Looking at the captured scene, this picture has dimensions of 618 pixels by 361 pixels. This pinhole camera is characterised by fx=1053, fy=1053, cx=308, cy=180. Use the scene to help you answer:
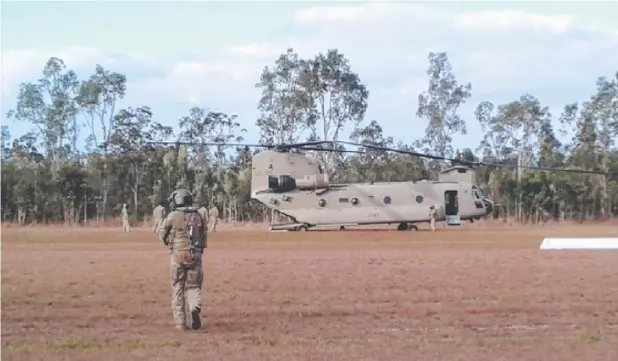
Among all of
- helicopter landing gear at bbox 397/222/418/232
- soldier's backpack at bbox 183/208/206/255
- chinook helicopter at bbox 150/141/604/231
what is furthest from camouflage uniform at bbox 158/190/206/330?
helicopter landing gear at bbox 397/222/418/232

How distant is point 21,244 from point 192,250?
21.1 meters

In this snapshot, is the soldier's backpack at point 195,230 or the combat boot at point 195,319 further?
the soldier's backpack at point 195,230

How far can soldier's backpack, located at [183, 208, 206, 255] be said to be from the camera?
11.0 metres

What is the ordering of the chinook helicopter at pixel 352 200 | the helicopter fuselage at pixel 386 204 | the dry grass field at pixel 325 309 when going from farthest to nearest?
the helicopter fuselage at pixel 386 204
the chinook helicopter at pixel 352 200
the dry grass field at pixel 325 309

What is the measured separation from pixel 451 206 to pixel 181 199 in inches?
1308

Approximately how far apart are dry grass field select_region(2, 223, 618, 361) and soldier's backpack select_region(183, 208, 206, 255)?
2.87 ft

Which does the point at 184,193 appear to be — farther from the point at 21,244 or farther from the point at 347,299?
the point at 21,244

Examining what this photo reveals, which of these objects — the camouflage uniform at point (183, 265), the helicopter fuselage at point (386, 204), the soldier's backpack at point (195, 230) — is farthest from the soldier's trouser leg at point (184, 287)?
the helicopter fuselage at point (386, 204)

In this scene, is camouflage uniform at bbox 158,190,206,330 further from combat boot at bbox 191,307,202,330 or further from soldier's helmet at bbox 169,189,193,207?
soldier's helmet at bbox 169,189,193,207

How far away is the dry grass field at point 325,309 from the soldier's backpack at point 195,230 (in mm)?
876

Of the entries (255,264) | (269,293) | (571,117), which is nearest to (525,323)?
(269,293)

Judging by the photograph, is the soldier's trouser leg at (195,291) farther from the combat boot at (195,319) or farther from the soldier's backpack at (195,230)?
the soldier's backpack at (195,230)

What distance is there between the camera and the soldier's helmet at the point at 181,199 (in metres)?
11.2

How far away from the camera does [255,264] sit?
2066 centimetres
